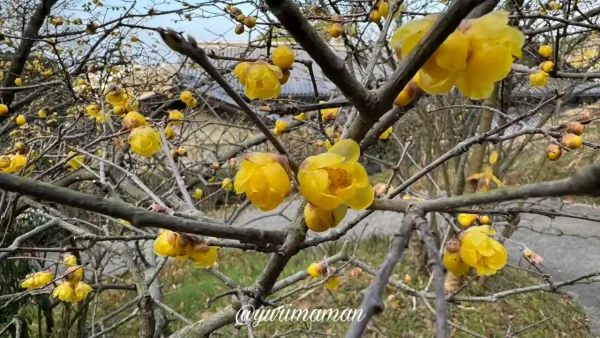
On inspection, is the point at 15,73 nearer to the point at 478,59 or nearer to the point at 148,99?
the point at 148,99

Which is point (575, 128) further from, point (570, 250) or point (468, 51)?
point (570, 250)

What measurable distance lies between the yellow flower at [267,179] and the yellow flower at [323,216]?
0.17 feet

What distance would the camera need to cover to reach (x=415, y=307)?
11.8 ft

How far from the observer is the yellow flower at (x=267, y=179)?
2.20 feet

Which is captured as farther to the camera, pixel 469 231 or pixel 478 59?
pixel 469 231

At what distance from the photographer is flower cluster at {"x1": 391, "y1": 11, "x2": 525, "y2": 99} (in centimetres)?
55

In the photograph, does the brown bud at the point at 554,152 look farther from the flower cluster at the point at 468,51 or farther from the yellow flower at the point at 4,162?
the yellow flower at the point at 4,162

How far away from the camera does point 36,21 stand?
10.9 ft

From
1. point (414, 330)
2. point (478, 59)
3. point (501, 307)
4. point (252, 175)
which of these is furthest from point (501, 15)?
point (501, 307)

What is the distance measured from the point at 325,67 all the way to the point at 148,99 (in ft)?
12.0

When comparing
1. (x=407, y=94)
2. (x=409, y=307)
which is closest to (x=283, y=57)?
(x=407, y=94)

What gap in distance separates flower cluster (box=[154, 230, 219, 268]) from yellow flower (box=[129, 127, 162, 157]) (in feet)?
1.29

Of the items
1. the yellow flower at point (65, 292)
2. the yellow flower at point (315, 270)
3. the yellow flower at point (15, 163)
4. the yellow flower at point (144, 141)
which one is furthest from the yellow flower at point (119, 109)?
the yellow flower at point (315, 270)

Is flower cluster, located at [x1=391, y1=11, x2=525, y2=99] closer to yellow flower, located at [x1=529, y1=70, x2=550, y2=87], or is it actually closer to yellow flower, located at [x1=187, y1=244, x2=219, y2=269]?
yellow flower, located at [x1=187, y1=244, x2=219, y2=269]
